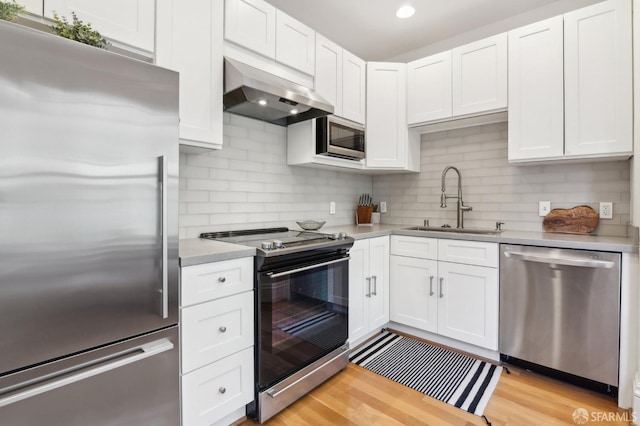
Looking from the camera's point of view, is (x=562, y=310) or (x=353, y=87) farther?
(x=353, y=87)

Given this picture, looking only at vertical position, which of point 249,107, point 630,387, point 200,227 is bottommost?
point 630,387

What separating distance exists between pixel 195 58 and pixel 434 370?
2.50 m

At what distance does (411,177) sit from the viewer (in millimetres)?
3377

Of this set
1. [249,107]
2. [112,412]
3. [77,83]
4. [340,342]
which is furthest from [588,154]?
[112,412]

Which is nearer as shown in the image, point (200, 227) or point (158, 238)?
point (158, 238)

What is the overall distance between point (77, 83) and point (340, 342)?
201 cm

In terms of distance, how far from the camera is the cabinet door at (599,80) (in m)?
2.03

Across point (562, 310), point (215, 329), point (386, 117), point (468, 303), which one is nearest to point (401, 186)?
point (386, 117)

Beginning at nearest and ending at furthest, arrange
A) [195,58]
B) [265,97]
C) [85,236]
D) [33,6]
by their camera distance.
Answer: [85,236]
[33,6]
[195,58]
[265,97]

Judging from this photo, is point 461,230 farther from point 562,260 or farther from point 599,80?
point 599,80

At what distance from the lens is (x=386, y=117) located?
301 centimetres

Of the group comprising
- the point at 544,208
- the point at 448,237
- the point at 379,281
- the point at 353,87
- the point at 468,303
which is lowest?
the point at 468,303

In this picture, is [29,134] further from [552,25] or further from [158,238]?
[552,25]

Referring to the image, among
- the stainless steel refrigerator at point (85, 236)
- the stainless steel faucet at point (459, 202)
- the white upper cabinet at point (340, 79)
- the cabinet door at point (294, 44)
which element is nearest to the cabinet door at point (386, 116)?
the white upper cabinet at point (340, 79)
